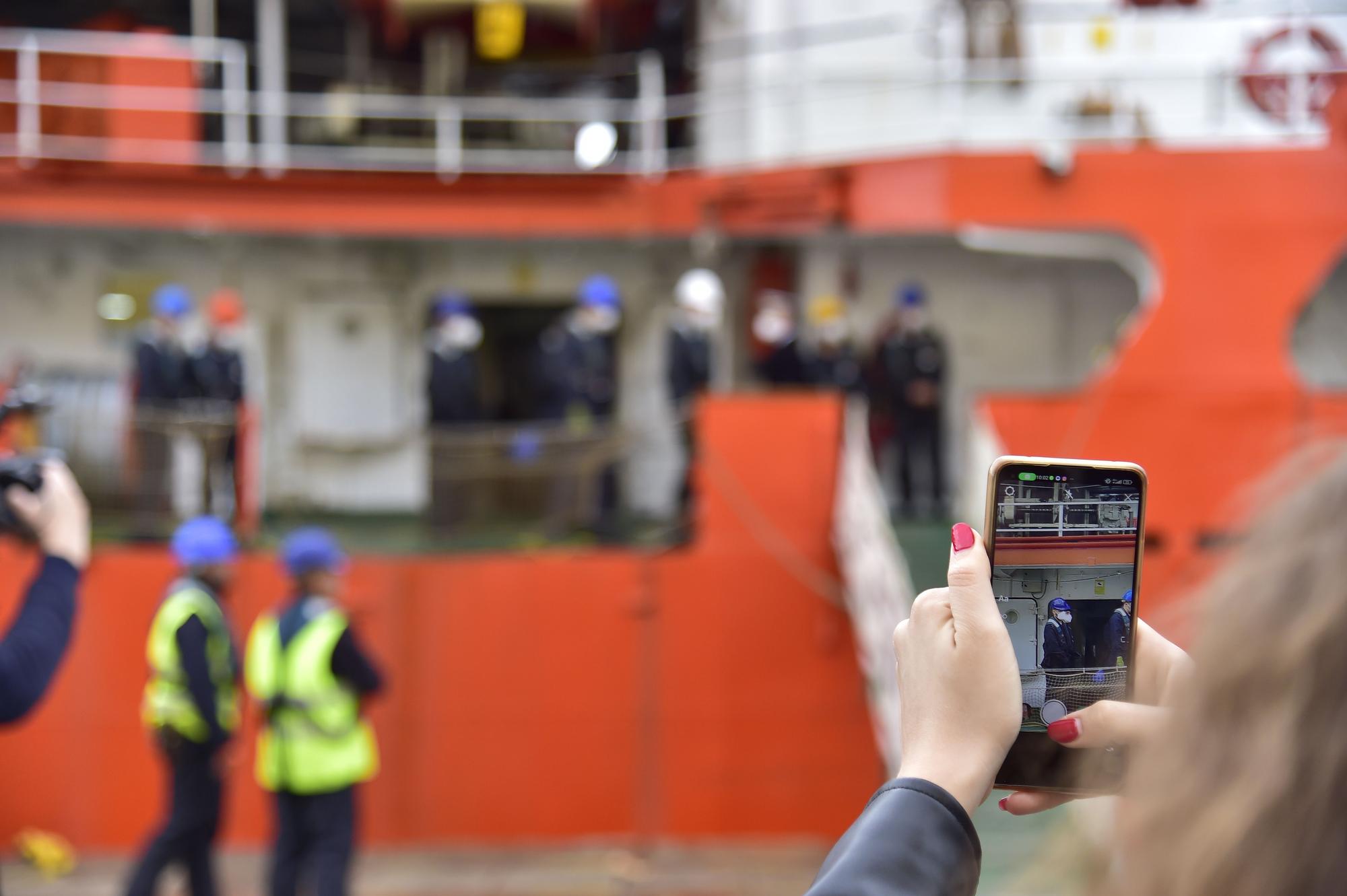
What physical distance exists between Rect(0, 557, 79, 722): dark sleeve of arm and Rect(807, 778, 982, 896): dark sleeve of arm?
2169mm

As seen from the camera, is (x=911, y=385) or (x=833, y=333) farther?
(x=833, y=333)

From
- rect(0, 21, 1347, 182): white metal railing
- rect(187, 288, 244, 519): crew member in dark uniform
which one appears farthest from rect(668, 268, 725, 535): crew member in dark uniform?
rect(187, 288, 244, 519): crew member in dark uniform

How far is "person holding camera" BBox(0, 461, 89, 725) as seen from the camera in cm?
293

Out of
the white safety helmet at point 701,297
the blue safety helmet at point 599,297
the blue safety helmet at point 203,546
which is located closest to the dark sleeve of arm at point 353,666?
the blue safety helmet at point 203,546

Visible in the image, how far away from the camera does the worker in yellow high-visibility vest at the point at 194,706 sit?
6.31 m

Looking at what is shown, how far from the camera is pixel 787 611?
8.55 meters

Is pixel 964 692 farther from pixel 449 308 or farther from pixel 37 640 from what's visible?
pixel 449 308

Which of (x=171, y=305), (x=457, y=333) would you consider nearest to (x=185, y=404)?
(x=171, y=305)

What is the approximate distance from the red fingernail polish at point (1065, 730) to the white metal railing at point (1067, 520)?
0.26 metres

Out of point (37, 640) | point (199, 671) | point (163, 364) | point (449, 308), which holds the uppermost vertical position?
point (449, 308)

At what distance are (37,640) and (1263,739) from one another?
2.71 meters

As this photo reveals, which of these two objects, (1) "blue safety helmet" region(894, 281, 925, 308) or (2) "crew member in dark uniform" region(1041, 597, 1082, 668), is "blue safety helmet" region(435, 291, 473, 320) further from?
(2) "crew member in dark uniform" region(1041, 597, 1082, 668)

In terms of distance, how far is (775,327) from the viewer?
10.6 meters

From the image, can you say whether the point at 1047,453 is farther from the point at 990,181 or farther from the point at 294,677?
the point at 294,677
